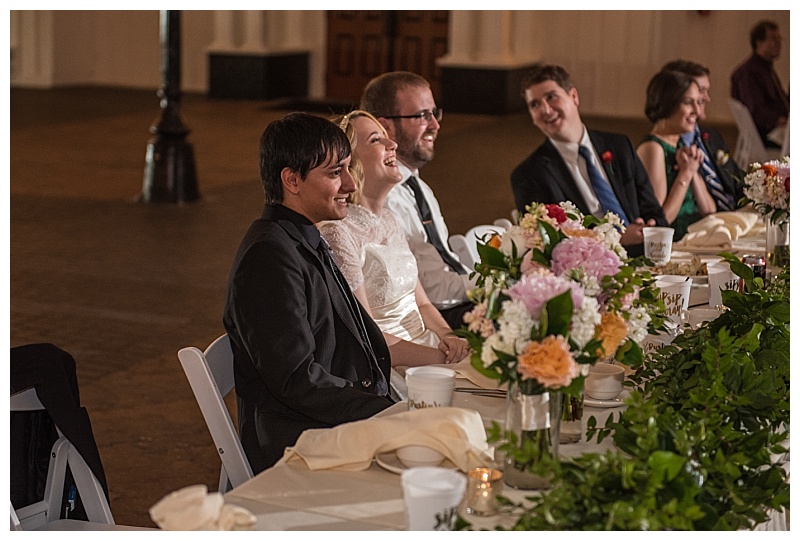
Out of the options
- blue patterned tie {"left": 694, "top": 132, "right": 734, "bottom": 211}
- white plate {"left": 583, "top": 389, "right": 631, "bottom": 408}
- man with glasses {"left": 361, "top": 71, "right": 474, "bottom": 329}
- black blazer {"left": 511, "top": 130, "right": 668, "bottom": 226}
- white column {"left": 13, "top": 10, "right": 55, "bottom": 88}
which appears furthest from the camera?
white column {"left": 13, "top": 10, "right": 55, "bottom": 88}

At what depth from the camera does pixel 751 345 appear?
2.50 m

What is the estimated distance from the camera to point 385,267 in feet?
11.7

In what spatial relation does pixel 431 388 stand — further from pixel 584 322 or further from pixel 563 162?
pixel 563 162

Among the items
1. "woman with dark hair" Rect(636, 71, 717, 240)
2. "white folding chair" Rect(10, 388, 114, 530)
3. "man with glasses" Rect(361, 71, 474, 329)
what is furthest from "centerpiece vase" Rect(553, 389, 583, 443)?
"woman with dark hair" Rect(636, 71, 717, 240)

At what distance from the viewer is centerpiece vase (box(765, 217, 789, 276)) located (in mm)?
3998

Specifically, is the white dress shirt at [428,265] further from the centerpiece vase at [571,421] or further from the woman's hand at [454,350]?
the centerpiece vase at [571,421]

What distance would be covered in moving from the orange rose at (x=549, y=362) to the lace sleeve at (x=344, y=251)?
1.52m

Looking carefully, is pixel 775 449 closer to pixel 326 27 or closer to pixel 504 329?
pixel 504 329

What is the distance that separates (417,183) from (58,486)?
200 centimetres

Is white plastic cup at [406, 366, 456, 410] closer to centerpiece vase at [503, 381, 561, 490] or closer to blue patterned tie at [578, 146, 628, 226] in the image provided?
centerpiece vase at [503, 381, 561, 490]

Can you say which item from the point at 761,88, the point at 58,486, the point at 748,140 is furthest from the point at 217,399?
the point at 761,88

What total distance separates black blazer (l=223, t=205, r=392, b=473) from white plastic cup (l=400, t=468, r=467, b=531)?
954 mm

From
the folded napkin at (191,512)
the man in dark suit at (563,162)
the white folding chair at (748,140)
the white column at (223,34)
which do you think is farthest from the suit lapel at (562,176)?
the white column at (223,34)

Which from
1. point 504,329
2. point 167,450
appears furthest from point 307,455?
point 167,450
